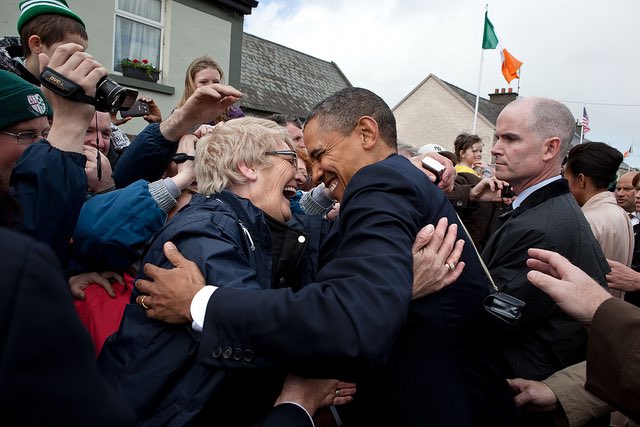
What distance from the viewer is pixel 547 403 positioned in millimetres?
2291

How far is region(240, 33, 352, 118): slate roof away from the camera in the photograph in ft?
51.4

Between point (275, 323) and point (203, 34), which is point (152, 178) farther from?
point (203, 34)

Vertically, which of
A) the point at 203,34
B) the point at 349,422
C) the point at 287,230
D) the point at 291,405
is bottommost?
the point at 349,422

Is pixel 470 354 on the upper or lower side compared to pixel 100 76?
lower

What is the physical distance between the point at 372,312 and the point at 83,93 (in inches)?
58.7

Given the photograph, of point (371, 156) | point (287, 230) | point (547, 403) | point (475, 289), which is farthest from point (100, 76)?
point (547, 403)

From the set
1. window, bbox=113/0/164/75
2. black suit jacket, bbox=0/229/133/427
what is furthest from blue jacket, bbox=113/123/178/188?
window, bbox=113/0/164/75

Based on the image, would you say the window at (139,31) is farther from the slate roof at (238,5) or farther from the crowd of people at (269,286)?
the crowd of people at (269,286)

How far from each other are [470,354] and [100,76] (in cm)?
187

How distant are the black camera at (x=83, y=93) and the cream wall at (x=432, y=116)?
3072 centimetres

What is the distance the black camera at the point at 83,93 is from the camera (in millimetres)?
1891

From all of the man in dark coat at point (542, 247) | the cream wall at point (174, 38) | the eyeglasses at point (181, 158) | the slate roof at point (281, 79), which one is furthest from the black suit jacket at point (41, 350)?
the slate roof at point (281, 79)

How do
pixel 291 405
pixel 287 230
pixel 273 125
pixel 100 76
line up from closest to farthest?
1. pixel 291 405
2. pixel 100 76
3. pixel 287 230
4. pixel 273 125

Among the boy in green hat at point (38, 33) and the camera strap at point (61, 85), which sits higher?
the boy in green hat at point (38, 33)
